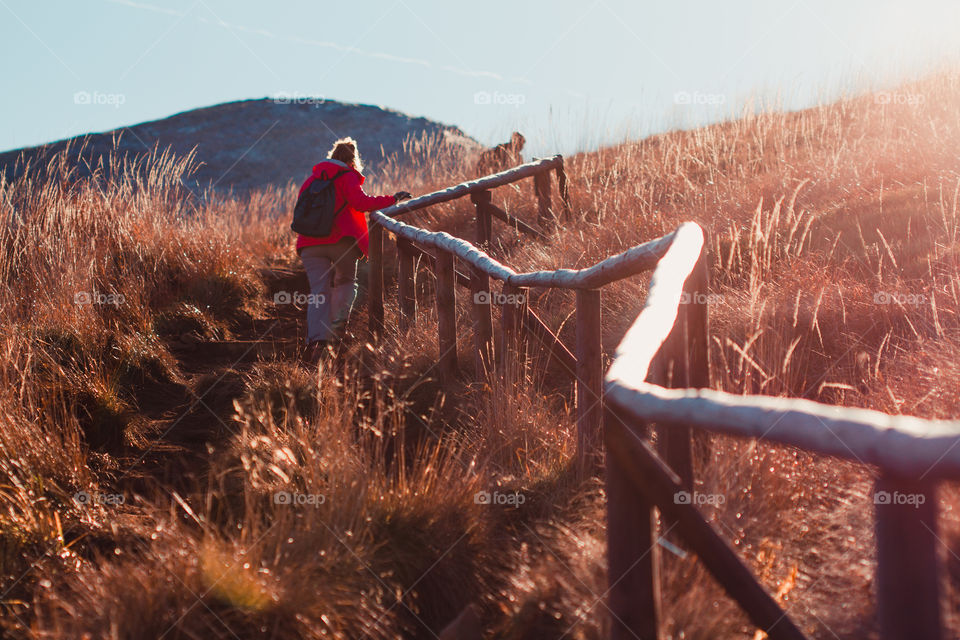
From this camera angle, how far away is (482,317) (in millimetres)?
4590

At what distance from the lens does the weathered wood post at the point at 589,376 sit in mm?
3203

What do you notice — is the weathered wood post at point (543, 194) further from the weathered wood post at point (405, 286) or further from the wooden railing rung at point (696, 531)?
the wooden railing rung at point (696, 531)

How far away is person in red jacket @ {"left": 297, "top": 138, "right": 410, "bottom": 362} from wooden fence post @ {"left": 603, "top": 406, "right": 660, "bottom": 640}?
4924 millimetres

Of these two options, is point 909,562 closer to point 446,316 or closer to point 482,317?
point 482,317

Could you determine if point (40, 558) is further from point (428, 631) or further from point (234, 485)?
point (428, 631)

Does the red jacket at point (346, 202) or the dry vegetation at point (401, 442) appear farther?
the red jacket at point (346, 202)

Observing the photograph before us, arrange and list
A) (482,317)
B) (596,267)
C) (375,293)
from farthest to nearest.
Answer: (375,293) < (482,317) < (596,267)

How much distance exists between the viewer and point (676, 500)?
169 centimetres

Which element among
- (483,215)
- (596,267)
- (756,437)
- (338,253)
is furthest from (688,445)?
(483,215)

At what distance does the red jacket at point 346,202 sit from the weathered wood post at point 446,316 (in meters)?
1.71

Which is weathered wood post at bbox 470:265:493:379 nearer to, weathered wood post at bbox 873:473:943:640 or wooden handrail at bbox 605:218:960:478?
wooden handrail at bbox 605:218:960:478

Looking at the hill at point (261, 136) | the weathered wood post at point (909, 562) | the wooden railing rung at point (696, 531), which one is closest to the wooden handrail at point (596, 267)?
the wooden railing rung at point (696, 531)

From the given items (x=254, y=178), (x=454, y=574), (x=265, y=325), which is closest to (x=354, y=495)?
(x=454, y=574)

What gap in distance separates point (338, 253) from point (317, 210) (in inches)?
15.6
